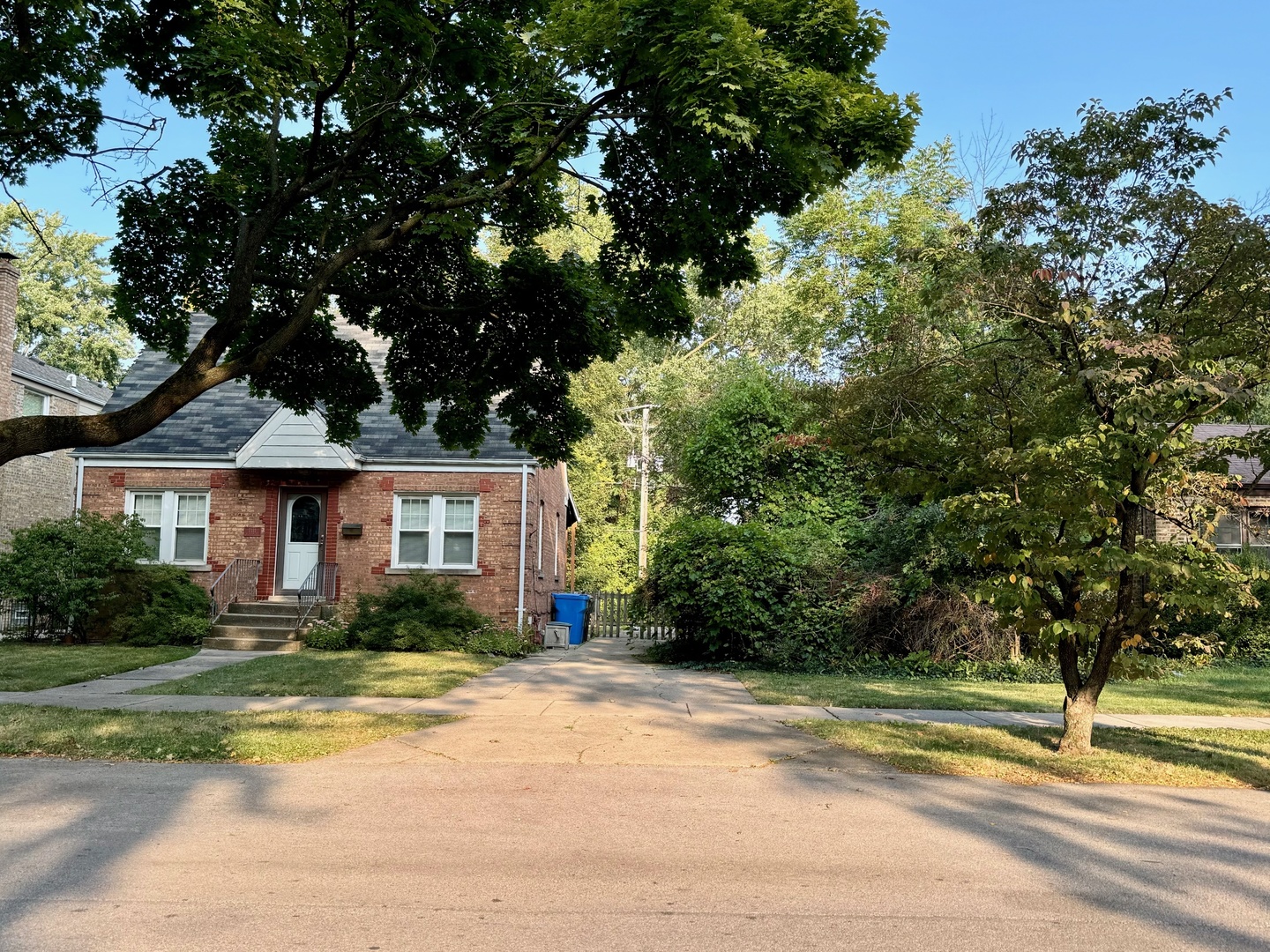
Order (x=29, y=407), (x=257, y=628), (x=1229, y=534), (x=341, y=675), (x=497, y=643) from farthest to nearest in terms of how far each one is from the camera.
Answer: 1. (x=29, y=407)
2. (x=1229, y=534)
3. (x=257, y=628)
4. (x=497, y=643)
5. (x=341, y=675)

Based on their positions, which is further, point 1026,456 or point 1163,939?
point 1026,456

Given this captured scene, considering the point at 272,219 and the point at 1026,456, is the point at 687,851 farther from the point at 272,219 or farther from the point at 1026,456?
the point at 272,219

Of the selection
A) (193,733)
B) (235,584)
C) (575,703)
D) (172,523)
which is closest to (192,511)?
(172,523)

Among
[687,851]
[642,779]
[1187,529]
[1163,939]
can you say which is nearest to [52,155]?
[642,779]

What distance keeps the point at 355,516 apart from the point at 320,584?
1.58 meters

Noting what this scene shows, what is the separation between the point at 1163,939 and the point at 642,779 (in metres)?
3.97

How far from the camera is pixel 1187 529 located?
8734 millimetres

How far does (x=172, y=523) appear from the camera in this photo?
65.1 feet

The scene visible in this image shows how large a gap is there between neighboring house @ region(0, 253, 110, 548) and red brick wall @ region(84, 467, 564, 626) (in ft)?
14.7

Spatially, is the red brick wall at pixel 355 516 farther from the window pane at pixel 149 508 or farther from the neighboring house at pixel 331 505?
the window pane at pixel 149 508

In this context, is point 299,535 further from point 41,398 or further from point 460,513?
point 41,398

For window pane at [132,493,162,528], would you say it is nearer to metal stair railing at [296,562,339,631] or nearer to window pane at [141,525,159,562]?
window pane at [141,525,159,562]

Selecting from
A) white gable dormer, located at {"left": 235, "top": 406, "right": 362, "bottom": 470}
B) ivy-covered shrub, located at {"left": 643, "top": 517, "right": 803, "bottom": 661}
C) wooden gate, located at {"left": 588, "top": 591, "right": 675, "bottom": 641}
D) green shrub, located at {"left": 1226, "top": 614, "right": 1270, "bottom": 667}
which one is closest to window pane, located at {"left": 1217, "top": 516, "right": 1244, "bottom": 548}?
green shrub, located at {"left": 1226, "top": 614, "right": 1270, "bottom": 667}

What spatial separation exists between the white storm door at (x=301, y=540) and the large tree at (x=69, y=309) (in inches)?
1164
